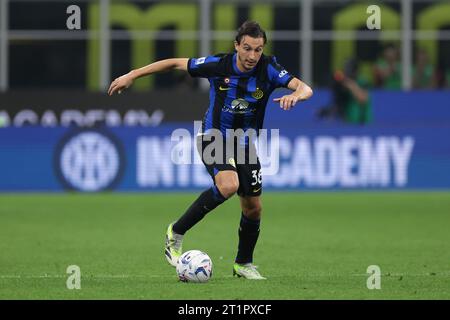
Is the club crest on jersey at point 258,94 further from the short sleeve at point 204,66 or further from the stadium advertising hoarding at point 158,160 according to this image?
the stadium advertising hoarding at point 158,160

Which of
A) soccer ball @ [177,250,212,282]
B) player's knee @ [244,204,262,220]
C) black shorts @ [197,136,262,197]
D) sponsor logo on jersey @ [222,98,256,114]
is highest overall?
sponsor logo on jersey @ [222,98,256,114]

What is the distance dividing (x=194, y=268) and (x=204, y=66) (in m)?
1.76

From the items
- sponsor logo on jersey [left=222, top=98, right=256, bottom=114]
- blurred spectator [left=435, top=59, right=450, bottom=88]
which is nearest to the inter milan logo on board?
blurred spectator [left=435, top=59, right=450, bottom=88]

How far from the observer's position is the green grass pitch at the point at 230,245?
9242 mm

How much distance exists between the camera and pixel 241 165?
10.1 metres

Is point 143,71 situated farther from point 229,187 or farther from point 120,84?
point 229,187

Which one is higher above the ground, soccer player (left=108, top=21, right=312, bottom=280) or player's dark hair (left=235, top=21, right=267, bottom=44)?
player's dark hair (left=235, top=21, right=267, bottom=44)

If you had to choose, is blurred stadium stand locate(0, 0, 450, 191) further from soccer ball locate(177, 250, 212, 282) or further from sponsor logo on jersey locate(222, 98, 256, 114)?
soccer ball locate(177, 250, 212, 282)

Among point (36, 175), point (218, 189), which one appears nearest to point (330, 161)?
point (36, 175)

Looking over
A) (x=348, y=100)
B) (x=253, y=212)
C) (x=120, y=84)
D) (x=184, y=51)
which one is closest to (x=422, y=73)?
(x=348, y=100)

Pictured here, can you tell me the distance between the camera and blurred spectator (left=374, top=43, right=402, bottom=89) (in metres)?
26.0

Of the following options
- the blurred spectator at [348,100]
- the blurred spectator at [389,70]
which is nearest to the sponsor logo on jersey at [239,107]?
the blurred spectator at [348,100]

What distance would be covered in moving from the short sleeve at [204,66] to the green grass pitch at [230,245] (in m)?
1.76
